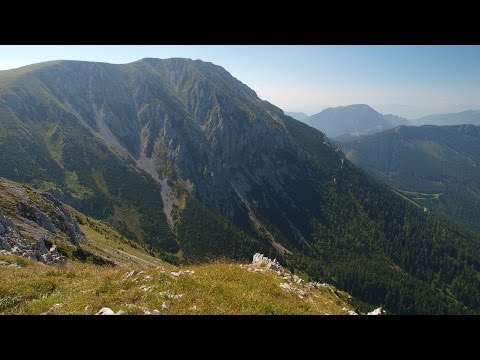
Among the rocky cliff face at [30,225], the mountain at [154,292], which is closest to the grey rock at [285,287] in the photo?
the mountain at [154,292]

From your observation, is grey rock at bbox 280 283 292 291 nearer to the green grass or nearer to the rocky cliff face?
the green grass

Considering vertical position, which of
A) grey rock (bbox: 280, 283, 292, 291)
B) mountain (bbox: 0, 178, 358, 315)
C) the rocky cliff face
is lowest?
the rocky cliff face

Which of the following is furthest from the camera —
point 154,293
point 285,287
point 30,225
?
point 30,225

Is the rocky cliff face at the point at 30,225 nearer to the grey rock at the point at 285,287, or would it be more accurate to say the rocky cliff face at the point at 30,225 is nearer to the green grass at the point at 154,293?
the green grass at the point at 154,293

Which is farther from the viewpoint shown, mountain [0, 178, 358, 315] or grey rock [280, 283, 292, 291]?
grey rock [280, 283, 292, 291]

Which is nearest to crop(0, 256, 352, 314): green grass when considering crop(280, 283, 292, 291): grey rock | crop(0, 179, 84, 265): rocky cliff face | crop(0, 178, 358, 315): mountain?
crop(0, 178, 358, 315): mountain

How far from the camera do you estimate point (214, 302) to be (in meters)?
14.9

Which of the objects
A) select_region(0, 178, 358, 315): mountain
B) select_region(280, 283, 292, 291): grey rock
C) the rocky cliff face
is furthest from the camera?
the rocky cliff face

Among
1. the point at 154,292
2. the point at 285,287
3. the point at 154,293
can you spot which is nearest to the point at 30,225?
the point at 154,292

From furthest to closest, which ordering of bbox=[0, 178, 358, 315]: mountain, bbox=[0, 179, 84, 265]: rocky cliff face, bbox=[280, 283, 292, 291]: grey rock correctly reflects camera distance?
bbox=[0, 179, 84, 265]: rocky cliff face, bbox=[280, 283, 292, 291]: grey rock, bbox=[0, 178, 358, 315]: mountain

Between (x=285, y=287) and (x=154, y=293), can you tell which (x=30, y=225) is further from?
(x=285, y=287)
